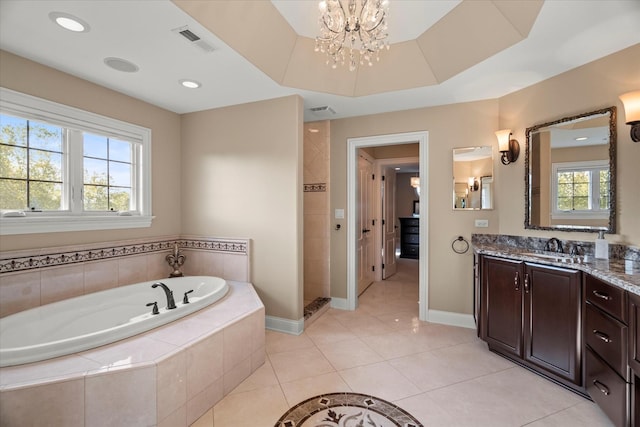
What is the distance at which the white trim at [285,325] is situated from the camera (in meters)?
2.93

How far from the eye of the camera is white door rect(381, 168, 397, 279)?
523 cm

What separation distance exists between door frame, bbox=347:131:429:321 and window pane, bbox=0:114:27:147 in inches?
122

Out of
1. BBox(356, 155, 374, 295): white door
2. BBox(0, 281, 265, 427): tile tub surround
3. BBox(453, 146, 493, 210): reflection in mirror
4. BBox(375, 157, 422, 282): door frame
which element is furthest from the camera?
BBox(375, 157, 422, 282): door frame

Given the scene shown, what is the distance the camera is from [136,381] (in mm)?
1468

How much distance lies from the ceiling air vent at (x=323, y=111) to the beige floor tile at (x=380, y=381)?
2728 mm

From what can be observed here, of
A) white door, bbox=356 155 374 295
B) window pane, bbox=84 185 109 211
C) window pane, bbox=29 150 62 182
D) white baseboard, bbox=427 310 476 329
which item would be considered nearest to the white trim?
white door, bbox=356 155 374 295

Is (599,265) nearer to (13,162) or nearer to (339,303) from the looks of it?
(339,303)

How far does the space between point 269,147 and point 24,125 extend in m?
2.00

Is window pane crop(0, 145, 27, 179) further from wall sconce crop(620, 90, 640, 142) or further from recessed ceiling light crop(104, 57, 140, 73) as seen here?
wall sconce crop(620, 90, 640, 142)

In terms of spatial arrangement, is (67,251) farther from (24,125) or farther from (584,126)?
(584,126)

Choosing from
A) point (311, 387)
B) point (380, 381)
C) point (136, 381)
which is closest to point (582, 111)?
point (380, 381)

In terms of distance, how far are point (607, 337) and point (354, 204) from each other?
249 centimetres

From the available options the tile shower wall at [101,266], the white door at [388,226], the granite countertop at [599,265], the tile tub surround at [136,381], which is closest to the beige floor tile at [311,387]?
the tile tub surround at [136,381]

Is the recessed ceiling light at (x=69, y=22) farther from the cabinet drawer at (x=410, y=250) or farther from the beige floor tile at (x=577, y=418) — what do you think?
the cabinet drawer at (x=410, y=250)
